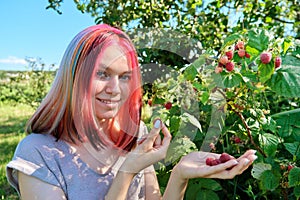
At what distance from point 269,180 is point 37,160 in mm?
700

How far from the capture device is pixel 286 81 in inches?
48.4

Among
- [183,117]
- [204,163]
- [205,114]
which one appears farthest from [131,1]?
[204,163]

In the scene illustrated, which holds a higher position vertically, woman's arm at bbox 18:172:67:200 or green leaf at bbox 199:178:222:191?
woman's arm at bbox 18:172:67:200

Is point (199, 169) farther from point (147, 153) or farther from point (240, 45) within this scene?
point (240, 45)

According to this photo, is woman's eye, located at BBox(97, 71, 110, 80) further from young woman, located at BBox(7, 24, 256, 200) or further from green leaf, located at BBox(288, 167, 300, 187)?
green leaf, located at BBox(288, 167, 300, 187)

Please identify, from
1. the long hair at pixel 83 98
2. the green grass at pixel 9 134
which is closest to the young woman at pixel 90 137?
the long hair at pixel 83 98

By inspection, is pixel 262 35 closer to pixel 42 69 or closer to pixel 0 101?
pixel 42 69

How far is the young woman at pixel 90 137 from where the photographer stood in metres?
1.20

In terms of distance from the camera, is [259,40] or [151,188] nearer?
[259,40]

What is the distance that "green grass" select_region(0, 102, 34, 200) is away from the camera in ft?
10.7

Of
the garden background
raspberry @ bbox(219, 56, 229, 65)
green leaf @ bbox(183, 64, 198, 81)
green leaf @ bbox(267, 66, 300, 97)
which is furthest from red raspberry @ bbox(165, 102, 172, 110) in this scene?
green leaf @ bbox(267, 66, 300, 97)

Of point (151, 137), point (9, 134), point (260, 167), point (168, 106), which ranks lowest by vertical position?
point (9, 134)

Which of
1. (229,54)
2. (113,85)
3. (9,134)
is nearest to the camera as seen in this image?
(113,85)

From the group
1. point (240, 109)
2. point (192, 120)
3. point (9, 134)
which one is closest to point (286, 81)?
point (240, 109)
